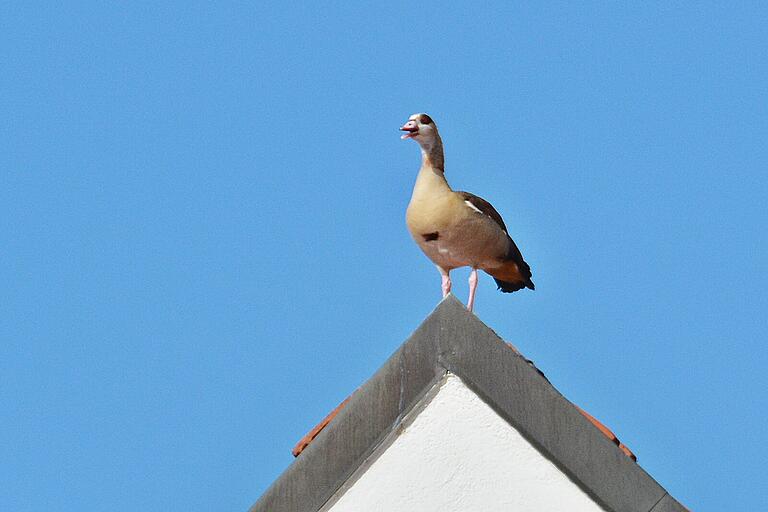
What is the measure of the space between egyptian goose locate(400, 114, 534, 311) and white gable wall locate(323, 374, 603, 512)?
1558 mm

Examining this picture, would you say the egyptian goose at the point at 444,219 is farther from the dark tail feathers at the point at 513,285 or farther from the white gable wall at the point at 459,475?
the white gable wall at the point at 459,475

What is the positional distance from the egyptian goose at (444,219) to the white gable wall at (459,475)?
5.11 ft

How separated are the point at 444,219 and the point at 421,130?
21.2 inches

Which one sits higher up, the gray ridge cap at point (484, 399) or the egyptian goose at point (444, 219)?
the egyptian goose at point (444, 219)

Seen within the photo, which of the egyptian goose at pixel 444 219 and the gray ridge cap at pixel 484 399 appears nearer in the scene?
the gray ridge cap at pixel 484 399

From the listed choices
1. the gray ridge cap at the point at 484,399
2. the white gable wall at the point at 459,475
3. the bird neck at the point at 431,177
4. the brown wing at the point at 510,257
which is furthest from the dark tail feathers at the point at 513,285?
the white gable wall at the point at 459,475

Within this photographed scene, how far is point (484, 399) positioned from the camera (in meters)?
6.09

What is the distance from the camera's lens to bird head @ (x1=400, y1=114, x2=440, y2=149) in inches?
308

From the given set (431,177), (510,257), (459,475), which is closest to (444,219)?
(431,177)

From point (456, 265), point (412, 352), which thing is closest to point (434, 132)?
point (456, 265)

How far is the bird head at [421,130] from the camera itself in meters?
7.82

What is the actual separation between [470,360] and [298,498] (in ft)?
3.14

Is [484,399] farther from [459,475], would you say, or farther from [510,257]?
[510,257]

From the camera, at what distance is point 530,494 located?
6012mm
